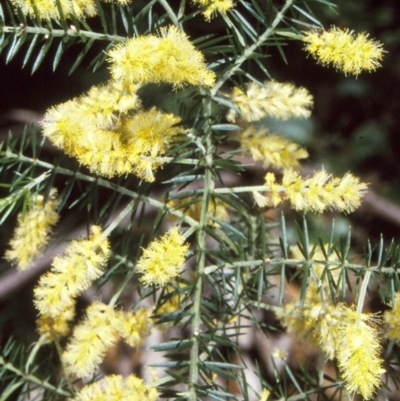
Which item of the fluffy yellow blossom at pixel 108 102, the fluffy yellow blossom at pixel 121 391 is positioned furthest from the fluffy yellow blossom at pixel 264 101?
the fluffy yellow blossom at pixel 121 391

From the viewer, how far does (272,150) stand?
0.97m

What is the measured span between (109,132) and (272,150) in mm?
340

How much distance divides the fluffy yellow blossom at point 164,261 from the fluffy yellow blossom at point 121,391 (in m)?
0.16

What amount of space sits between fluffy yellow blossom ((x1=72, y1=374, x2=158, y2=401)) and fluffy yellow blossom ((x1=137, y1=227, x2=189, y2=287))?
0.52ft

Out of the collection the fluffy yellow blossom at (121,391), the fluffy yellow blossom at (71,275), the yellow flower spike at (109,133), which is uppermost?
the yellow flower spike at (109,133)

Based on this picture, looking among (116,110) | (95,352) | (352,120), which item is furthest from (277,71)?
(95,352)

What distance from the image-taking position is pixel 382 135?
5.52ft

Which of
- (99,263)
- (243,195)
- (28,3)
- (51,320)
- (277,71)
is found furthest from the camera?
(277,71)

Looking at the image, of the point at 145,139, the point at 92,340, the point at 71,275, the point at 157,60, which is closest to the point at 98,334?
the point at 92,340

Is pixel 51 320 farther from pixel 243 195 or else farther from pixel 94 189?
pixel 243 195

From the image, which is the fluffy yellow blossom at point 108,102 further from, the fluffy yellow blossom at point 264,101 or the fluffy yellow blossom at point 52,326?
the fluffy yellow blossom at point 52,326

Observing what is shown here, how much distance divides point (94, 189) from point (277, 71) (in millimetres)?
743

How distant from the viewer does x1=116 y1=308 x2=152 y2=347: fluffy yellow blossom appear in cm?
88

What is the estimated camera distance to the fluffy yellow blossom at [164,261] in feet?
2.30
